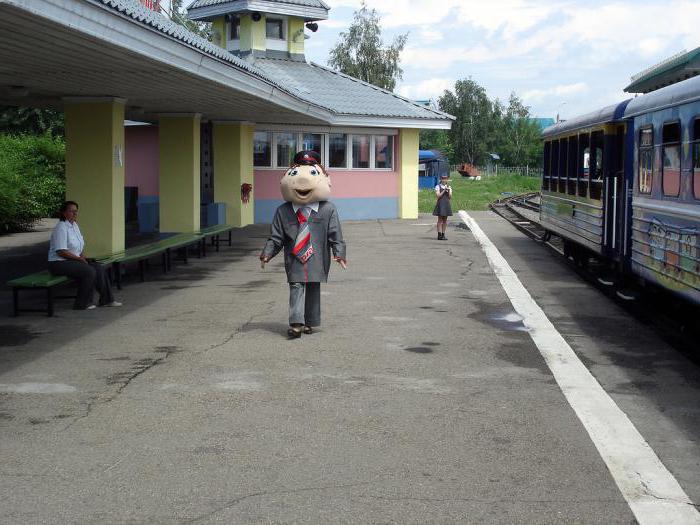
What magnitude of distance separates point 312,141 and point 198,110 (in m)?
10.5

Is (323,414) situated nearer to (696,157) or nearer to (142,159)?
(696,157)

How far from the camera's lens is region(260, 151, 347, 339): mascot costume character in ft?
32.8

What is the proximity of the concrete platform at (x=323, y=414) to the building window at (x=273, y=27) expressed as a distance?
22715 millimetres

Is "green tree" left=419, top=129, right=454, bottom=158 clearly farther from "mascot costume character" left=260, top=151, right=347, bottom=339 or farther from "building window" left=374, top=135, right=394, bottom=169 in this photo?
"mascot costume character" left=260, top=151, right=347, bottom=339

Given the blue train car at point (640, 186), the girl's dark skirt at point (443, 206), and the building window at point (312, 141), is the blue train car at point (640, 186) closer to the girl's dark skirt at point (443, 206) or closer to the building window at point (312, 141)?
the girl's dark skirt at point (443, 206)

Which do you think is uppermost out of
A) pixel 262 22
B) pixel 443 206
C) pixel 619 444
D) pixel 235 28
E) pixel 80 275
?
pixel 262 22

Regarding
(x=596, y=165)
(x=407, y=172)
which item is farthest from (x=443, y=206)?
(x=407, y=172)

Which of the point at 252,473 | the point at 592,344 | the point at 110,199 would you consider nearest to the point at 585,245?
the point at 592,344

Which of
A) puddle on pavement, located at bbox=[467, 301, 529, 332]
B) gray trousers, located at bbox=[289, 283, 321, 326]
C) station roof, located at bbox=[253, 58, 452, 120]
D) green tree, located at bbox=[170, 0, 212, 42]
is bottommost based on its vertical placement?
puddle on pavement, located at bbox=[467, 301, 529, 332]

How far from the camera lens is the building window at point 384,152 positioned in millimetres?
32531

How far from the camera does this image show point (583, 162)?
633 inches

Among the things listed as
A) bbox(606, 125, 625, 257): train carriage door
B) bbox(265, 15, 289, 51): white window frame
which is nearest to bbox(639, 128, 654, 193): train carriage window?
bbox(606, 125, 625, 257): train carriage door

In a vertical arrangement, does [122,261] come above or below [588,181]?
below

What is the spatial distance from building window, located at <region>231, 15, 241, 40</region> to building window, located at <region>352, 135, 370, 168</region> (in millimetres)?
5638
